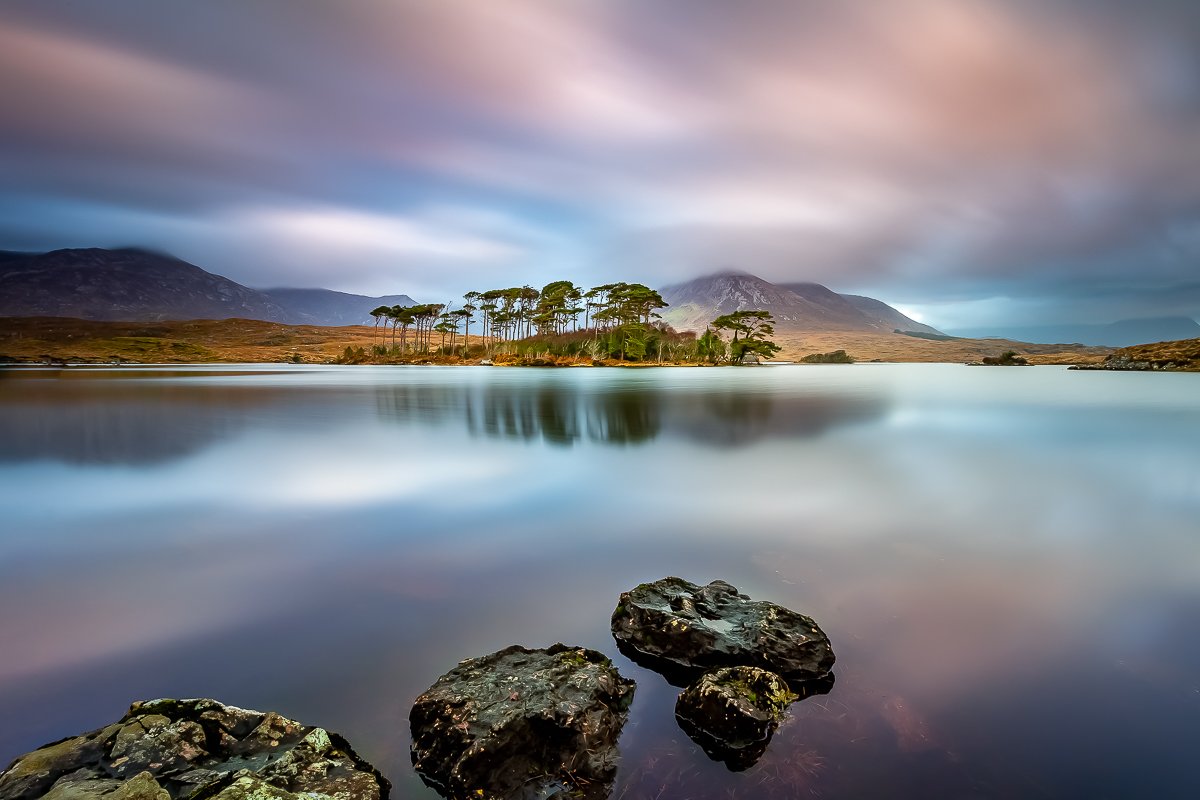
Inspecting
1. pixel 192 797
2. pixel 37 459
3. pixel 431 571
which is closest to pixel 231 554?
pixel 431 571

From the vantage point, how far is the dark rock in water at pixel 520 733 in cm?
308

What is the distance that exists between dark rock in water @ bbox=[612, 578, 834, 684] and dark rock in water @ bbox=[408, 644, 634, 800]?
70 cm

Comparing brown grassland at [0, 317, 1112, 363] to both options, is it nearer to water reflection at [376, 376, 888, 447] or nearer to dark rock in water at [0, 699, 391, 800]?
water reflection at [376, 376, 888, 447]

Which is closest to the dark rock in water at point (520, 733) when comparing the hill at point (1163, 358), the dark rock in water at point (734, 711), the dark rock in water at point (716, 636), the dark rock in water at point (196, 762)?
the dark rock in water at point (196, 762)

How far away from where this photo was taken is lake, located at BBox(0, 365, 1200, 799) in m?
3.44

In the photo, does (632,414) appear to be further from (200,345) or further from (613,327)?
(200,345)

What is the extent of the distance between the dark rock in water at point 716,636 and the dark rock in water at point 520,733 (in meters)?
0.70

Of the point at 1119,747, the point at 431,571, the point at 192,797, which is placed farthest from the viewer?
the point at 431,571

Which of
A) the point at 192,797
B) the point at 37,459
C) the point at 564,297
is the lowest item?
the point at 37,459

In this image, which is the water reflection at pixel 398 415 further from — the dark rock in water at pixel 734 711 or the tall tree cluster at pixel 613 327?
the tall tree cluster at pixel 613 327

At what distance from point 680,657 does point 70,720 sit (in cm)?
440

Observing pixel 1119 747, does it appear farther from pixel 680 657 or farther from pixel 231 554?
pixel 231 554

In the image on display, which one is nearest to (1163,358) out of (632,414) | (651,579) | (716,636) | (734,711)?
(632,414)

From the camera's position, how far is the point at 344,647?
15.2ft
